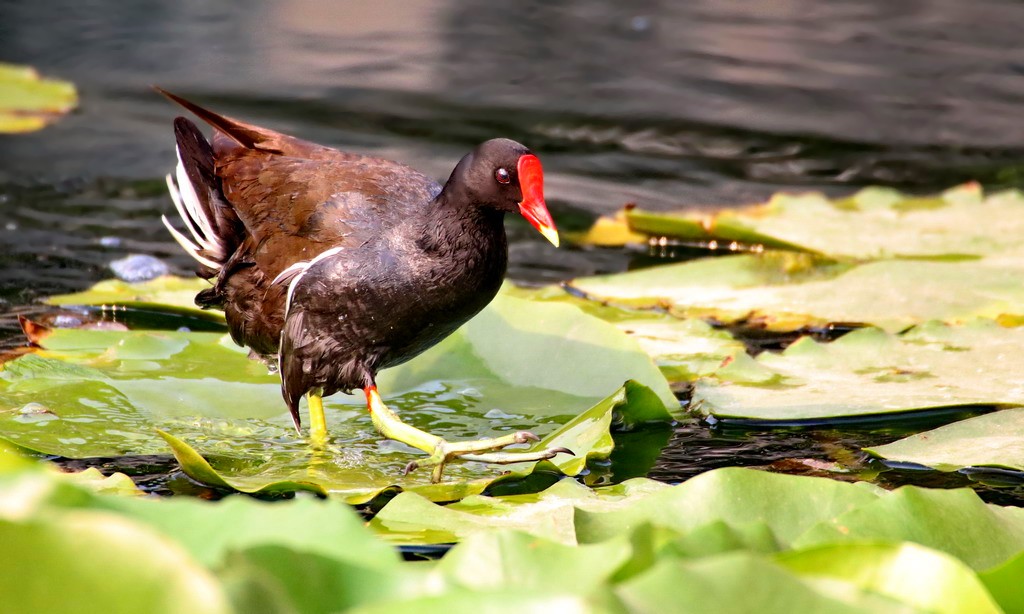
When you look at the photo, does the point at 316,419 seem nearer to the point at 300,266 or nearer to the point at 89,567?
the point at 300,266

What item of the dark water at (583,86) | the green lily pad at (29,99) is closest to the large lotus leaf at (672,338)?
the dark water at (583,86)

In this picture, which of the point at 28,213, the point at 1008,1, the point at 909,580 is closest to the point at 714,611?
the point at 909,580

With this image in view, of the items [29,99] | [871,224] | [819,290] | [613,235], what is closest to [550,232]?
[819,290]

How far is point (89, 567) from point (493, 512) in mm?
973

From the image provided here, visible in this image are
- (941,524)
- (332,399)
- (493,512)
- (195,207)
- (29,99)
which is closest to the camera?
(941,524)

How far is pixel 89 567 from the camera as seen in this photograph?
0.84 metres

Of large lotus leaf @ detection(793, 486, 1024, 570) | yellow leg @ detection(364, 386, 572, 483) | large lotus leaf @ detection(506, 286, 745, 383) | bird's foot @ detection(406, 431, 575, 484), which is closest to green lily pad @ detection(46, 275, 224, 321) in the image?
large lotus leaf @ detection(506, 286, 745, 383)

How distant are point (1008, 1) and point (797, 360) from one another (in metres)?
3.44

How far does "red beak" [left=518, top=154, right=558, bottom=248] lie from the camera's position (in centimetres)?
218

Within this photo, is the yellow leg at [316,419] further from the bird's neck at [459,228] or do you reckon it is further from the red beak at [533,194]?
the red beak at [533,194]

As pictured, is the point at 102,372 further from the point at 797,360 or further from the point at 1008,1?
the point at 1008,1

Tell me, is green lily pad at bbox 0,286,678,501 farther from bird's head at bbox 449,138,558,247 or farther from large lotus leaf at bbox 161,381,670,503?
bird's head at bbox 449,138,558,247

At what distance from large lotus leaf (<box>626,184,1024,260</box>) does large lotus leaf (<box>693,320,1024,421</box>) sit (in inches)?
30.5

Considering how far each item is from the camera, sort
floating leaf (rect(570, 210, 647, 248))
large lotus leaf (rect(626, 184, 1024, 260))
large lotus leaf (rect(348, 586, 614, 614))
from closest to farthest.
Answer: large lotus leaf (rect(348, 586, 614, 614))
large lotus leaf (rect(626, 184, 1024, 260))
floating leaf (rect(570, 210, 647, 248))
